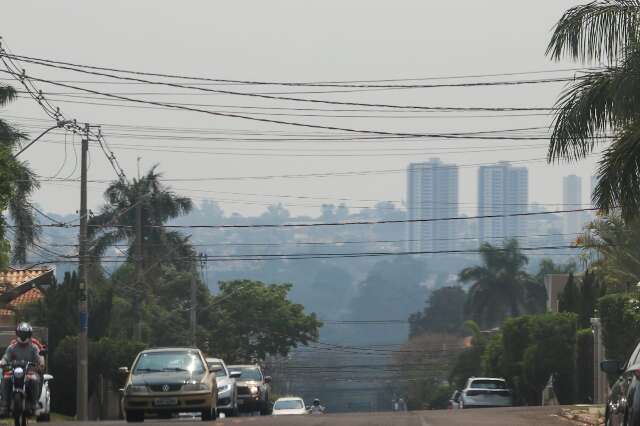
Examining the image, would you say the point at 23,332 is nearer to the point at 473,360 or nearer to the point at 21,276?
the point at 21,276

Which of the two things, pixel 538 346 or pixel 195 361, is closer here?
pixel 195 361

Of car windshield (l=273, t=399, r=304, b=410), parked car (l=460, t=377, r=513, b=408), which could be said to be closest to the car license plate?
parked car (l=460, t=377, r=513, b=408)

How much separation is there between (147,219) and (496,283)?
42245 mm

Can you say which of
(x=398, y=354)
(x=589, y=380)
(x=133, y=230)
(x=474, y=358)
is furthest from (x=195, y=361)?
(x=398, y=354)

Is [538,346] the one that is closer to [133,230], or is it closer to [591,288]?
[591,288]

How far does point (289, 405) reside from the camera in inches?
1999

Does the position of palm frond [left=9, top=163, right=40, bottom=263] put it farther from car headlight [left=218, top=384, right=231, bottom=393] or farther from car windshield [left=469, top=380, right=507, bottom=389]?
car headlight [left=218, top=384, right=231, bottom=393]

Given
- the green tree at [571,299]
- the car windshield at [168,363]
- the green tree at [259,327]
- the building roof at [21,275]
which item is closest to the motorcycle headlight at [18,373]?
the car windshield at [168,363]

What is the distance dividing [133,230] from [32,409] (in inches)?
2252

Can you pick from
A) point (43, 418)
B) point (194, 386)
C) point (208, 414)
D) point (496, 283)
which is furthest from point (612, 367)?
point (496, 283)

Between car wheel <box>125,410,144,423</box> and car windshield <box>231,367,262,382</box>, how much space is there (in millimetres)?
15120

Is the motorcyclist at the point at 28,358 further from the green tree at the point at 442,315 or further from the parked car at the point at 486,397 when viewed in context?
the green tree at the point at 442,315

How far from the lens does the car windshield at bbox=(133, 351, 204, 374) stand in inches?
1137

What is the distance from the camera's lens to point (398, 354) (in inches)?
5468
